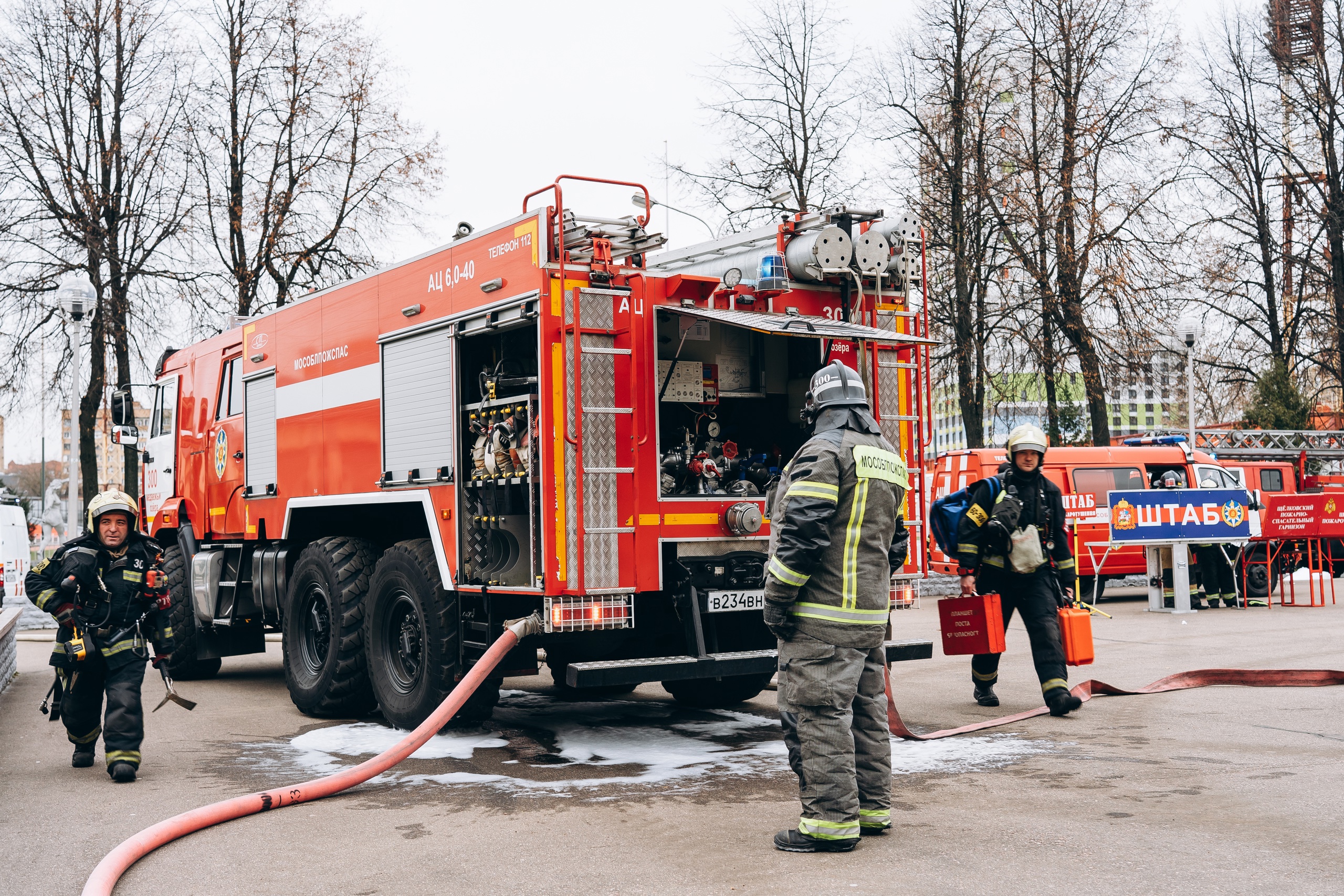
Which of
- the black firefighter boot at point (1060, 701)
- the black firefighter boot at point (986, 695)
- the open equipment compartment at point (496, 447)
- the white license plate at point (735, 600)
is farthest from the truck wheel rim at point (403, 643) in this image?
the black firefighter boot at point (1060, 701)

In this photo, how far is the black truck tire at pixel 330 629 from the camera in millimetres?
8883

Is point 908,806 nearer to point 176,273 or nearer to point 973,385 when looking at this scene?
point 973,385

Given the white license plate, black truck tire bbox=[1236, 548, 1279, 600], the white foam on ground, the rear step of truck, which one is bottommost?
the white foam on ground

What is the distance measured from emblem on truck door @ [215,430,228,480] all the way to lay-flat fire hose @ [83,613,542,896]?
15.1ft

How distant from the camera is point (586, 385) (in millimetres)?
7074

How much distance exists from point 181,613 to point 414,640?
14.4ft

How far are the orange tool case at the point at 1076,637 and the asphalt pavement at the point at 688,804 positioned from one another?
0.40 metres

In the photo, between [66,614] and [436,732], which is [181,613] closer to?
[66,614]

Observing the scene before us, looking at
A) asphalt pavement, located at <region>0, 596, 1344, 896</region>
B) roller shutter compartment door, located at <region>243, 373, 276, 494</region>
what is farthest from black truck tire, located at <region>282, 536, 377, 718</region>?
roller shutter compartment door, located at <region>243, 373, 276, 494</region>

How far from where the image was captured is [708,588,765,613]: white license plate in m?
7.40

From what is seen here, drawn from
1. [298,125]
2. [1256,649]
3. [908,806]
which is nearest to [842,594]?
[908,806]

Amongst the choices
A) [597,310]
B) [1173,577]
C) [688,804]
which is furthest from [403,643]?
[1173,577]

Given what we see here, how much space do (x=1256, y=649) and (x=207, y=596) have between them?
9.90 m

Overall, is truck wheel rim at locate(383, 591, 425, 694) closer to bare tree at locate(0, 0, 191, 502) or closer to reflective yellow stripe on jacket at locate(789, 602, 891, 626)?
reflective yellow stripe on jacket at locate(789, 602, 891, 626)
